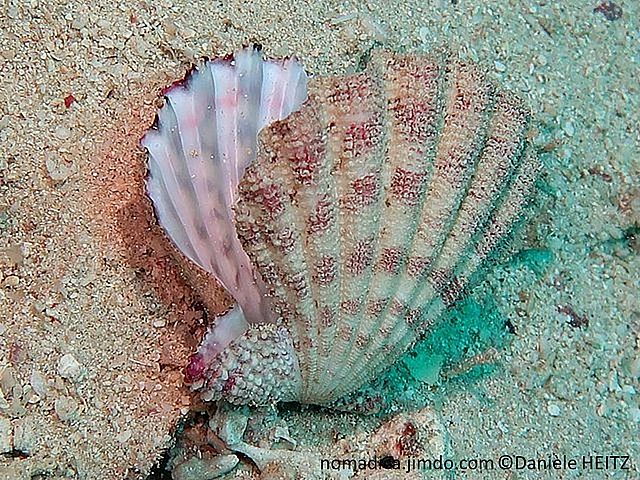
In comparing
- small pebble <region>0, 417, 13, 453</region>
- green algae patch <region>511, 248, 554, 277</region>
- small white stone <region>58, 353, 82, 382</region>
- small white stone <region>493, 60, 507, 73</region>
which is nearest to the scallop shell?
small white stone <region>58, 353, 82, 382</region>

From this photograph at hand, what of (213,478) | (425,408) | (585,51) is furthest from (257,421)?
(585,51)

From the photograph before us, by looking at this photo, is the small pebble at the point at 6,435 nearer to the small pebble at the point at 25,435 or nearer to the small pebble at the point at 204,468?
the small pebble at the point at 25,435

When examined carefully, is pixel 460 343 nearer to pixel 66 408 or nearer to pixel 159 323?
pixel 159 323

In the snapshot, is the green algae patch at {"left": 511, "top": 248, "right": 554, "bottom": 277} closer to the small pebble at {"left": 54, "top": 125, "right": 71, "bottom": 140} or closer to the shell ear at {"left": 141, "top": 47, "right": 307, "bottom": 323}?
the shell ear at {"left": 141, "top": 47, "right": 307, "bottom": 323}

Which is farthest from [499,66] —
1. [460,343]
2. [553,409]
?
[553,409]

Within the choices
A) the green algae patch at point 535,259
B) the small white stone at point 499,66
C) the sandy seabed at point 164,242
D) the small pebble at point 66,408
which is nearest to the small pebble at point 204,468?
the sandy seabed at point 164,242

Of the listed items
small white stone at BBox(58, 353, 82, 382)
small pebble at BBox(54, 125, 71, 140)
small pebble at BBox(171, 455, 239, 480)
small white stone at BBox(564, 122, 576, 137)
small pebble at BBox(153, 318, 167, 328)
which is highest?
small white stone at BBox(564, 122, 576, 137)
